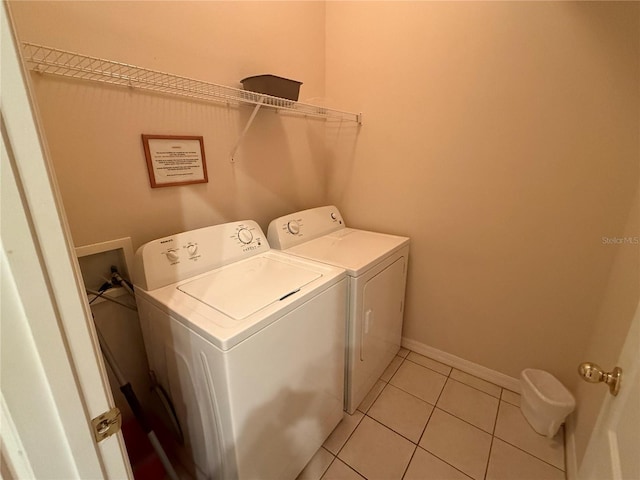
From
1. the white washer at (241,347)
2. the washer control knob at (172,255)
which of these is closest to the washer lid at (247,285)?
the white washer at (241,347)

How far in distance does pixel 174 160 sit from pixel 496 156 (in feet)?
5.57

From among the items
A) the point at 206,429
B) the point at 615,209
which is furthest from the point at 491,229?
A: the point at 206,429

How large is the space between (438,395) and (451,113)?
5.69 ft

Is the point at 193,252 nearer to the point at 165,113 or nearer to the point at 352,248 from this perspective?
the point at 165,113

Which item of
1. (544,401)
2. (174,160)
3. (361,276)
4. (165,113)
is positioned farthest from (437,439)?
(165,113)

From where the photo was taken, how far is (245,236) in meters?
1.55

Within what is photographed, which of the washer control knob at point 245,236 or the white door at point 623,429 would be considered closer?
the white door at point 623,429

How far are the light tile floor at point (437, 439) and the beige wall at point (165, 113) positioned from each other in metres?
1.38

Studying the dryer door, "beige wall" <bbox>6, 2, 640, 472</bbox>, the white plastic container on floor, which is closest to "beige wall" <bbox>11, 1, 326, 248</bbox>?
"beige wall" <bbox>6, 2, 640, 472</bbox>

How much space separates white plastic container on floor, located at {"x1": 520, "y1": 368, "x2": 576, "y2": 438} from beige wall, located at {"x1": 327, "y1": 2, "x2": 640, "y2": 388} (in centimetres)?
9

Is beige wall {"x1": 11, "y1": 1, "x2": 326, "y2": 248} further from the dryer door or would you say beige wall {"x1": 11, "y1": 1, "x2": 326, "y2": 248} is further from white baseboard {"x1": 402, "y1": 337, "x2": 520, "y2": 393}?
white baseboard {"x1": 402, "y1": 337, "x2": 520, "y2": 393}

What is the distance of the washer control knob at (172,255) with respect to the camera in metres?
1.24

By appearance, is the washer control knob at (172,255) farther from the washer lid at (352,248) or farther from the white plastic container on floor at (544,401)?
the white plastic container on floor at (544,401)

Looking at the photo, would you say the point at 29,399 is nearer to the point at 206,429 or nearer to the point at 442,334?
the point at 206,429
